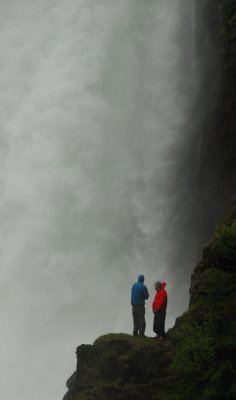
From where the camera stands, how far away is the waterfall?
30219 mm

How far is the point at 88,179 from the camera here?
3494 cm

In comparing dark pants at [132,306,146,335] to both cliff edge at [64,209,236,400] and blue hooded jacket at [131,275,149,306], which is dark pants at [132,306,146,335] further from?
cliff edge at [64,209,236,400]

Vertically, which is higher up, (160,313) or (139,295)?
(139,295)

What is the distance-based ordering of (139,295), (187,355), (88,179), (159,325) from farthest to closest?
(88,179), (139,295), (159,325), (187,355)

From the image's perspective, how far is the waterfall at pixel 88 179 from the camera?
3022 centimetres

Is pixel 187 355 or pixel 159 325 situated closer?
pixel 187 355

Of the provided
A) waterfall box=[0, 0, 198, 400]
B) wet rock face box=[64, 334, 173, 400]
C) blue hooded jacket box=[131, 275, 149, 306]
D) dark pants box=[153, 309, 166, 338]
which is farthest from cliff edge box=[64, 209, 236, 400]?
waterfall box=[0, 0, 198, 400]

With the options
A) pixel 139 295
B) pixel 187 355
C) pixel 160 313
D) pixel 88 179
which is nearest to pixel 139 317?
pixel 139 295

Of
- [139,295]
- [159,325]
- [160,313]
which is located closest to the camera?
[159,325]

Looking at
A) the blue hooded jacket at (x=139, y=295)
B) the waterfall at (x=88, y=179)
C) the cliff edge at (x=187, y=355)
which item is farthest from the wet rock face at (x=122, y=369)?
the waterfall at (x=88, y=179)

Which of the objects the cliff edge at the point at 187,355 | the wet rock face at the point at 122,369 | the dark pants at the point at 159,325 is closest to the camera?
the cliff edge at the point at 187,355

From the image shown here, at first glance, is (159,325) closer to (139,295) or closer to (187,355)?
(139,295)

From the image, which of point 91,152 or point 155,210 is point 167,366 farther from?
point 91,152

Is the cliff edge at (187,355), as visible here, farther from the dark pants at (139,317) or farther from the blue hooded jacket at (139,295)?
the blue hooded jacket at (139,295)
